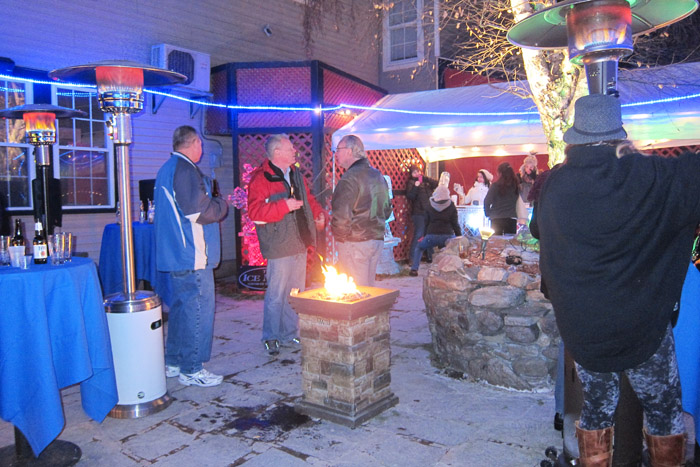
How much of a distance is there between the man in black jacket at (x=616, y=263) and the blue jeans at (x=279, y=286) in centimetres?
290

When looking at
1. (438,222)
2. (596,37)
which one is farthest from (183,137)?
(438,222)

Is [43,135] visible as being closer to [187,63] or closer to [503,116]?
[187,63]

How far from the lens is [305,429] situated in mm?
3324

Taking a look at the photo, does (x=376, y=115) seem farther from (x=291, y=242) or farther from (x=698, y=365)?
(x=698, y=365)

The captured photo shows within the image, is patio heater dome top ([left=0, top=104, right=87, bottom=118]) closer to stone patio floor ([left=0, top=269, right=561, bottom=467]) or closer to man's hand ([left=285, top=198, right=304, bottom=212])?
man's hand ([left=285, top=198, right=304, bottom=212])

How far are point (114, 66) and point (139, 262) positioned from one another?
2841 millimetres

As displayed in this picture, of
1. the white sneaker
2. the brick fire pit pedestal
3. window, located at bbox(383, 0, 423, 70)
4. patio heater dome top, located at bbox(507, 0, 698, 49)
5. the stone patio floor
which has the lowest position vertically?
the stone patio floor

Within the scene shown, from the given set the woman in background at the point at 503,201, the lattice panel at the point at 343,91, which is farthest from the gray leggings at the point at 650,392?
the lattice panel at the point at 343,91

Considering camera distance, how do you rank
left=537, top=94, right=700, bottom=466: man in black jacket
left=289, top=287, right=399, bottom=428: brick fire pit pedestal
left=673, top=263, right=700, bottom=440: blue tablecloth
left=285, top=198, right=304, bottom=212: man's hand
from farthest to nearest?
left=285, top=198, right=304, bottom=212: man's hand, left=289, top=287, right=399, bottom=428: brick fire pit pedestal, left=673, top=263, right=700, bottom=440: blue tablecloth, left=537, top=94, right=700, bottom=466: man in black jacket

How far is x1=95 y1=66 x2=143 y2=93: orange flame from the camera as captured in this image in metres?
3.61

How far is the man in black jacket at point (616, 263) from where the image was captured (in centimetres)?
195

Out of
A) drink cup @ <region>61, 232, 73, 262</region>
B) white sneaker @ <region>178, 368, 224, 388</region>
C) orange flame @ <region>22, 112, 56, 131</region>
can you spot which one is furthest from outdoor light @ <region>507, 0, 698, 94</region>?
orange flame @ <region>22, 112, 56, 131</region>

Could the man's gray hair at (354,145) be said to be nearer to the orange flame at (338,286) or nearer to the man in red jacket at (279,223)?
the man in red jacket at (279,223)

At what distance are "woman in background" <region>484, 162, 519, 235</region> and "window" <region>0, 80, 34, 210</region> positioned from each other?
5.89 meters
